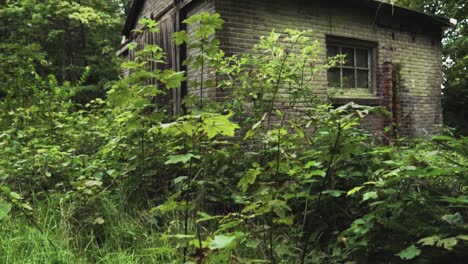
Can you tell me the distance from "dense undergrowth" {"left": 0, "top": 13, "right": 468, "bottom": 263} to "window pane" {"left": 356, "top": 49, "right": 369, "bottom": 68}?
4128 mm

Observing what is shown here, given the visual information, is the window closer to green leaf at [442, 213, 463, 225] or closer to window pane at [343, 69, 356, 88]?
window pane at [343, 69, 356, 88]

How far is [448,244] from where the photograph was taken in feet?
5.95

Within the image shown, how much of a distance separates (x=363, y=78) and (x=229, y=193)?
5.36 m

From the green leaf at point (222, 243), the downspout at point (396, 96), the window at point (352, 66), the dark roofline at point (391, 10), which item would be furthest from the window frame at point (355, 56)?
the green leaf at point (222, 243)

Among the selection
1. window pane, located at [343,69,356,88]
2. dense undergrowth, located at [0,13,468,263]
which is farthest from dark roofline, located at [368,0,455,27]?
dense undergrowth, located at [0,13,468,263]

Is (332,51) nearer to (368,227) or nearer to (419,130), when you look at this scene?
(419,130)

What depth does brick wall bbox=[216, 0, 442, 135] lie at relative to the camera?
19.1 feet

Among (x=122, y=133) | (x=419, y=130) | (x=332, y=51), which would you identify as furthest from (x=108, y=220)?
(x=419, y=130)

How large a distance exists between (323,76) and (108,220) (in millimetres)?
4765

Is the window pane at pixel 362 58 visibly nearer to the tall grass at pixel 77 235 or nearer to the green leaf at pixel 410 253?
the tall grass at pixel 77 235

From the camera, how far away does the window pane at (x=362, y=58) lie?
7543mm

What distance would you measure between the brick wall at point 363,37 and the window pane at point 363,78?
0.20 meters

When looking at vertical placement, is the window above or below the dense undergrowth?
A: above

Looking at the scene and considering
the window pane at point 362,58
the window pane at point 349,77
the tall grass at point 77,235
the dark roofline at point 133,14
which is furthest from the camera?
the dark roofline at point 133,14
